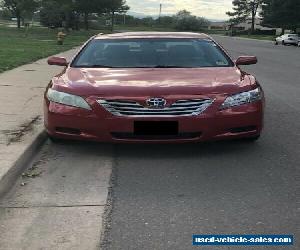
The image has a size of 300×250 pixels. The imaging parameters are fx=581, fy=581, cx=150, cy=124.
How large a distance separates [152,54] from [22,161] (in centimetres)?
245

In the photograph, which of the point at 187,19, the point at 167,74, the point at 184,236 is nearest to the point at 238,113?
the point at 167,74

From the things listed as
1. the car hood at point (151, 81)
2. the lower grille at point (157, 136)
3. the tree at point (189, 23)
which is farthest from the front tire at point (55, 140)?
the tree at point (189, 23)

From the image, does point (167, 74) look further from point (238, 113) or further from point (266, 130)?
point (266, 130)

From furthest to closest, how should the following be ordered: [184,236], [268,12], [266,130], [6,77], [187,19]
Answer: [187,19] → [268,12] → [6,77] → [266,130] → [184,236]

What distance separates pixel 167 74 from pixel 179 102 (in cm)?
83

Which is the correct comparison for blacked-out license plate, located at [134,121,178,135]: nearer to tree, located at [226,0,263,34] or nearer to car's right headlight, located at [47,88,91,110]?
car's right headlight, located at [47,88,91,110]

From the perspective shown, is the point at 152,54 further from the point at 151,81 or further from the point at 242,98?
the point at 242,98

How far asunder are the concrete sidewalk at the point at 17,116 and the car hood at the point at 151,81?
827mm

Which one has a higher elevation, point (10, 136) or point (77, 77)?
point (77, 77)

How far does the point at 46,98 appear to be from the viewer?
6.48m

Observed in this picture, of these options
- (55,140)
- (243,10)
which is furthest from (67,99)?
(243,10)

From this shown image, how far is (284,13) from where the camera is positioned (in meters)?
71.4

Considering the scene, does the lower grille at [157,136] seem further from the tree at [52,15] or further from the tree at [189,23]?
the tree at [189,23]

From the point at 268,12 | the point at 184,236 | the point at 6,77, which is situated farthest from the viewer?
the point at 268,12
